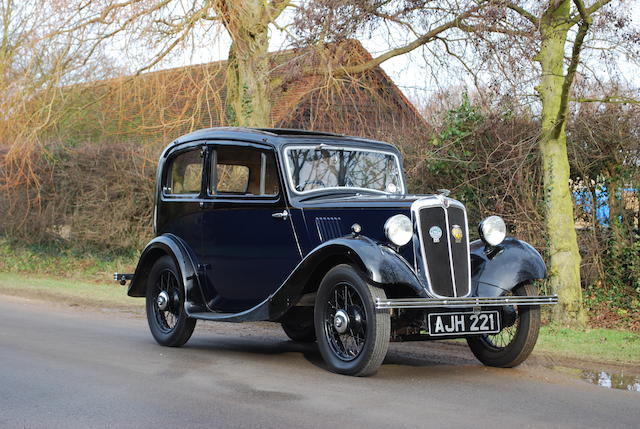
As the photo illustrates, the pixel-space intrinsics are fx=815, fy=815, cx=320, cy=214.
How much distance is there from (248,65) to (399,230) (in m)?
7.42

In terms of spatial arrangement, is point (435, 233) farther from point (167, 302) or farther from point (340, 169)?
point (167, 302)

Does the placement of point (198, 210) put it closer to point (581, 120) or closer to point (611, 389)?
point (611, 389)

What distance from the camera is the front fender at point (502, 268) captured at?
6918 millimetres

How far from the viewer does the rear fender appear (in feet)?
26.5

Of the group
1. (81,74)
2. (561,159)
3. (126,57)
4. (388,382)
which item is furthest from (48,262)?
(388,382)

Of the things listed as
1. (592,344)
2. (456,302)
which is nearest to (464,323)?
(456,302)

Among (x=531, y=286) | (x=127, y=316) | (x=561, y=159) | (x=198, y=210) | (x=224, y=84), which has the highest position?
(x=224, y=84)

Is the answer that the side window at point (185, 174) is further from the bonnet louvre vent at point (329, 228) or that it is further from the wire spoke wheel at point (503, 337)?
the wire spoke wheel at point (503, 337)

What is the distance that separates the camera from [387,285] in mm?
6695

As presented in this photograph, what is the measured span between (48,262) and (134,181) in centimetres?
335

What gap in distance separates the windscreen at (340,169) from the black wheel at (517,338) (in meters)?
1.79

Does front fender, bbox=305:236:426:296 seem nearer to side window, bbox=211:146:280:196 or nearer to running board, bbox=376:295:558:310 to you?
running board, bbox=376:295:558:310

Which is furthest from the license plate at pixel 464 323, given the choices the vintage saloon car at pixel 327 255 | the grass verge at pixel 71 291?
the grass verge at pixel 71 291

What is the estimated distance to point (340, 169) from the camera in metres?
7.84
